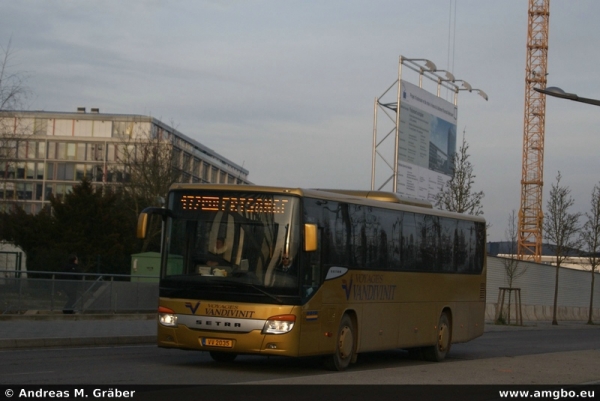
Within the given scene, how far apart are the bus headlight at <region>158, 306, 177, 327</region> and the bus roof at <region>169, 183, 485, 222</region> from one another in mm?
2078

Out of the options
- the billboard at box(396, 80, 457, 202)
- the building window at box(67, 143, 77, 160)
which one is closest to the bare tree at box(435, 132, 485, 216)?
the billboard at box(396, 80, 457, 202)

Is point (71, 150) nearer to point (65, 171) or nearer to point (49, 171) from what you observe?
point (65, 171)

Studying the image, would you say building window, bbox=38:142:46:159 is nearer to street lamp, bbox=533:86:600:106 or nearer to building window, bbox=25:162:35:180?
building window, bbox=25:162:35:180

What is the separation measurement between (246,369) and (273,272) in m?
1.98

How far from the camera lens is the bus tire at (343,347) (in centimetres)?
1642

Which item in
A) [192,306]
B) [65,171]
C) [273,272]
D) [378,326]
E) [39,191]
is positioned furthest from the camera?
[39,191]

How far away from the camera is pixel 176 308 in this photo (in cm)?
1548

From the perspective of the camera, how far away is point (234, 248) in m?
15.3

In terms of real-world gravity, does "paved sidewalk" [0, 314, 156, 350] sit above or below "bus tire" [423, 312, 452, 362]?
below

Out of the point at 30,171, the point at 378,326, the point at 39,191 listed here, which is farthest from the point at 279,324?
the point at 39,191

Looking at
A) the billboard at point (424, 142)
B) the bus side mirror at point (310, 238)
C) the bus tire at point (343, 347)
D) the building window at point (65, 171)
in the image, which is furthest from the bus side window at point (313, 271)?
the building window at point (65, 171)

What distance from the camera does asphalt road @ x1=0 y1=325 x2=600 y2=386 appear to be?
43.5 ft

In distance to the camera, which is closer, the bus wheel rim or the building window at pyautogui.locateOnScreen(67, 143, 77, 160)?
the bus wheel rim
